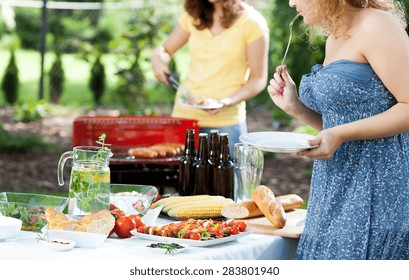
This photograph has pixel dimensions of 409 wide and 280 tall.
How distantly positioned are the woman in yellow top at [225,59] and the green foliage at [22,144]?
4798mm

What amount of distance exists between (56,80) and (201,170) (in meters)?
8.42

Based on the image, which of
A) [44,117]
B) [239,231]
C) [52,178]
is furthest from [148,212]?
[44,117]

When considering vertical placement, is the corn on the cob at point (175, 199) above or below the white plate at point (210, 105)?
below

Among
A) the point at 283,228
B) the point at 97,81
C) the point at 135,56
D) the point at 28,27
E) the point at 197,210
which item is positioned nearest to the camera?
the point at 283,228

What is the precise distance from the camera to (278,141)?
3139 millimetres

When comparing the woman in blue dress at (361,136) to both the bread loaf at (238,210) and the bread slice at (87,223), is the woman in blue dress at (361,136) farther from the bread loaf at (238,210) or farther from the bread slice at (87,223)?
the bread slice at (87,223)

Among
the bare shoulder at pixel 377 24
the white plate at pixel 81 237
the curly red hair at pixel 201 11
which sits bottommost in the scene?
the white plate at pixel 81 237

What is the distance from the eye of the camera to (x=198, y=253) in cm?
280

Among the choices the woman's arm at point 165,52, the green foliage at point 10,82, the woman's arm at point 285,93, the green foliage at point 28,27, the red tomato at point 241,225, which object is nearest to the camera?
the red tomato at point 241,225

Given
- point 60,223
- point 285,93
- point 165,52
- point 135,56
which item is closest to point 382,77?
point 285,93

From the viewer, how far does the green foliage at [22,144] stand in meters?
9.35

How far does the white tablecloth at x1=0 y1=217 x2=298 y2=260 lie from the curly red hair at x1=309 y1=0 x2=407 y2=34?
0.77 metres

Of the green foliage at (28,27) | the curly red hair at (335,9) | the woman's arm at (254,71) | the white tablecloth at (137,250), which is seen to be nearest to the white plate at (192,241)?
the white tablecloth at (137,250)

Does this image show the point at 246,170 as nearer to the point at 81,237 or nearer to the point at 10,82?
the point at 81,237
